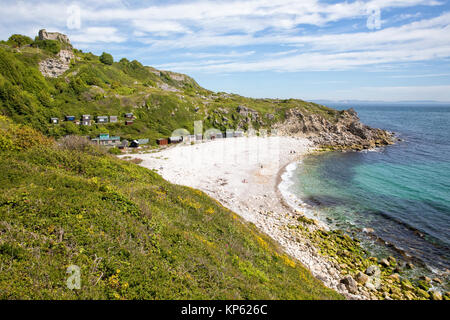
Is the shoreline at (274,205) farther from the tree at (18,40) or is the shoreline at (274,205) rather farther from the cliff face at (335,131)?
the tree at (18,40)

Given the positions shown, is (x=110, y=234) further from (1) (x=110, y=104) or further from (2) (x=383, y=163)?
(1) (x=110, y=104)

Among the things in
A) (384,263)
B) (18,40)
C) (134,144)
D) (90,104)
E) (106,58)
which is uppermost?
(106,58)

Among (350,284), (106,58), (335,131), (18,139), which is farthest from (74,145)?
(106,58)

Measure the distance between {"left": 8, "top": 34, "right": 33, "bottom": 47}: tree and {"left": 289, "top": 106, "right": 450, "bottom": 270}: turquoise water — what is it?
12423 cm

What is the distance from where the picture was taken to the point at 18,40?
90938mm

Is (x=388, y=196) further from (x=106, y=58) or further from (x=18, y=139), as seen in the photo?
(x=106, y=58)

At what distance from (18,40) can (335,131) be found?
14234 cm

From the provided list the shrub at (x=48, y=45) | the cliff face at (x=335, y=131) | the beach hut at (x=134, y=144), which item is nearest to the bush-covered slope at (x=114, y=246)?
the beach hut at (x=134, y=144)

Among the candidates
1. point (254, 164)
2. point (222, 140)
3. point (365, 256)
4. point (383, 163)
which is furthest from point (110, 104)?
point (383, 163)

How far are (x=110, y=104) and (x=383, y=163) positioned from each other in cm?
8979

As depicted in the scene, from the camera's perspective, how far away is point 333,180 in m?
45.8

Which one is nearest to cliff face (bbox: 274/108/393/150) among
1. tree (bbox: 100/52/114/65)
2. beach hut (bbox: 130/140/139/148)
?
beach hut (bbox: 130/140/139/148)

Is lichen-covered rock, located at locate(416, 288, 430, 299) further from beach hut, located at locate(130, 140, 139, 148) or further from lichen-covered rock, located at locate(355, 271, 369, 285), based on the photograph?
beach hut, located at locate(130, 140, 139, 148)

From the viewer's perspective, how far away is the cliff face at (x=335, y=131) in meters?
78.8
